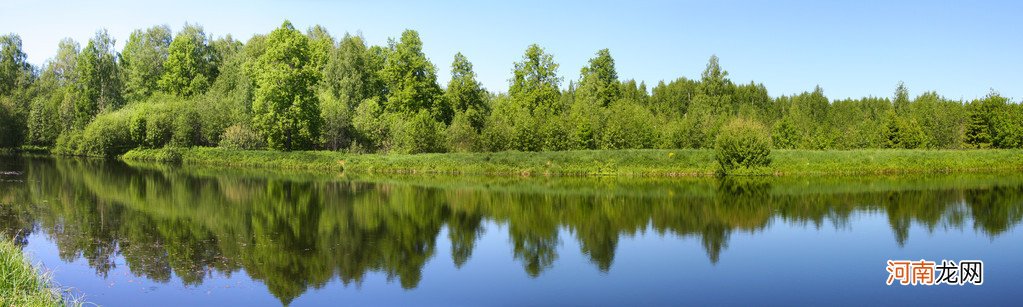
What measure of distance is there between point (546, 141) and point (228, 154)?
85.7 ft

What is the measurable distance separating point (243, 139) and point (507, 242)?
4428 cm

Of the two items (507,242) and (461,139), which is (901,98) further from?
(507,242)

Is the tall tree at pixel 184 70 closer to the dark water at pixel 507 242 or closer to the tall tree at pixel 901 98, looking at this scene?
the dark water at pixel 507 242

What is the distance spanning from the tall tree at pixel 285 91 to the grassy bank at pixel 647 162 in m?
2.29

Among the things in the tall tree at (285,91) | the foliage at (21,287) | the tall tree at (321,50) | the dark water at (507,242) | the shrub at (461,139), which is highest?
the tall tree at (321,50)

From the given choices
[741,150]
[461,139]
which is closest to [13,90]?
[461,139]

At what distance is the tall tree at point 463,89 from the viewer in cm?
6438

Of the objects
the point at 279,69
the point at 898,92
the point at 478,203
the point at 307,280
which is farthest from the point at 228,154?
the point at 898,92

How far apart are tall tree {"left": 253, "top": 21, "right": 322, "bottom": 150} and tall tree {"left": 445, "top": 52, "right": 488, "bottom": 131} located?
12174 millimetres

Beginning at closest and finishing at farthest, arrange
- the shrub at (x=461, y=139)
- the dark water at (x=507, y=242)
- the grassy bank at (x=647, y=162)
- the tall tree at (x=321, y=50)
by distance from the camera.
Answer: the dark water at (x=507, y=242) < the grassy bank at (x=647, y=162) < the shrub at (x=461, y=139) < the tall tree at (x=321, y=50)

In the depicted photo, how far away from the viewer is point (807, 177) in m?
47.0

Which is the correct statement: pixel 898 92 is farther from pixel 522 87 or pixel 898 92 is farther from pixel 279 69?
pixel 279 69

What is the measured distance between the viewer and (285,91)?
56094mm

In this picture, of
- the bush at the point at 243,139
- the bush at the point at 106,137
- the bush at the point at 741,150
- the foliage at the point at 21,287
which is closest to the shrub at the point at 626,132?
the bush at the point at 741,150
